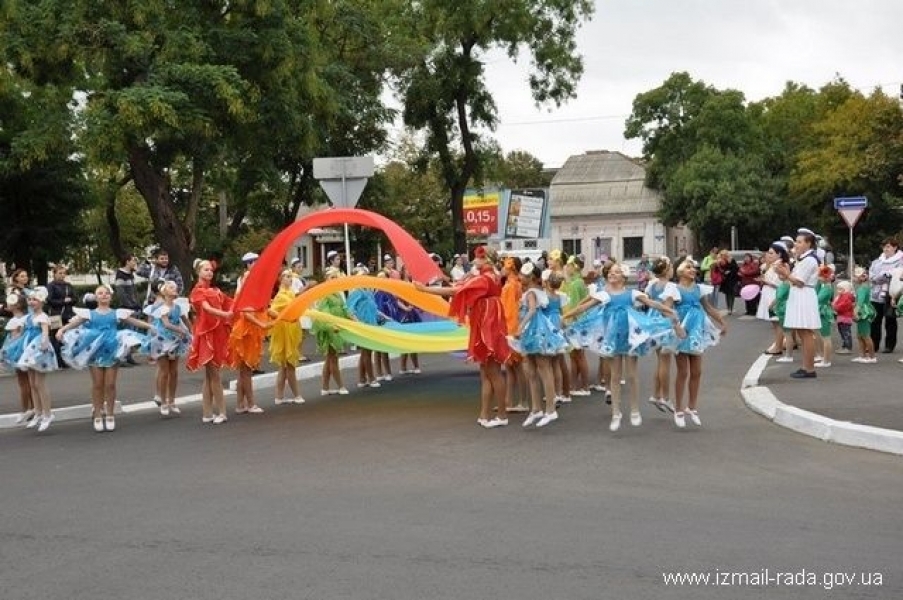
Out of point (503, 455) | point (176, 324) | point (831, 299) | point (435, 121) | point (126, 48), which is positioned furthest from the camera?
point (435, 121)

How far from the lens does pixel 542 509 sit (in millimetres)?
8164

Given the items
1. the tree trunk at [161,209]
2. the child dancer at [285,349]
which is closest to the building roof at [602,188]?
the tree trunk at [161,209]

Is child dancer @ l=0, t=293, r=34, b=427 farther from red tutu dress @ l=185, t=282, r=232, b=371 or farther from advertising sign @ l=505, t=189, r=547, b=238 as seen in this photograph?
advertising sign @ l=505, t=189, r=547, b=238

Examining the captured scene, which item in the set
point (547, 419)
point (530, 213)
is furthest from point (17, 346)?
point (530, 213)

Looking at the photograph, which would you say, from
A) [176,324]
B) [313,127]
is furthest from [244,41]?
[176,324]

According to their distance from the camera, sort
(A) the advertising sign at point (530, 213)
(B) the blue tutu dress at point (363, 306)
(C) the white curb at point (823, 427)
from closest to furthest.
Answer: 1. (C) the white curb at point (823, 427)
2. (B) the blue tutu dress at point (363, 306)
3. (A) the advertising sign at point (530, 213)

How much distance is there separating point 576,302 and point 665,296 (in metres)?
3.56

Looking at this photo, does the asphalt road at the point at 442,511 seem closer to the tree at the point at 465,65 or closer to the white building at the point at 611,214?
the tree at the point at 465,65

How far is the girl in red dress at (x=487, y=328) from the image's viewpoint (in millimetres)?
12453

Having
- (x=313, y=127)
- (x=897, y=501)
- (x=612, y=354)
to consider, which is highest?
(x=313, y=127)

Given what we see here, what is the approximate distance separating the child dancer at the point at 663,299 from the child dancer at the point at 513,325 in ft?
5.67

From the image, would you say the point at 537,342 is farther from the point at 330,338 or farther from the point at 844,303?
the point at 844,303

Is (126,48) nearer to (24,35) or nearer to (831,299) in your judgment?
(24,35)

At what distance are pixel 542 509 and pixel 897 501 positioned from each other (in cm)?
284
